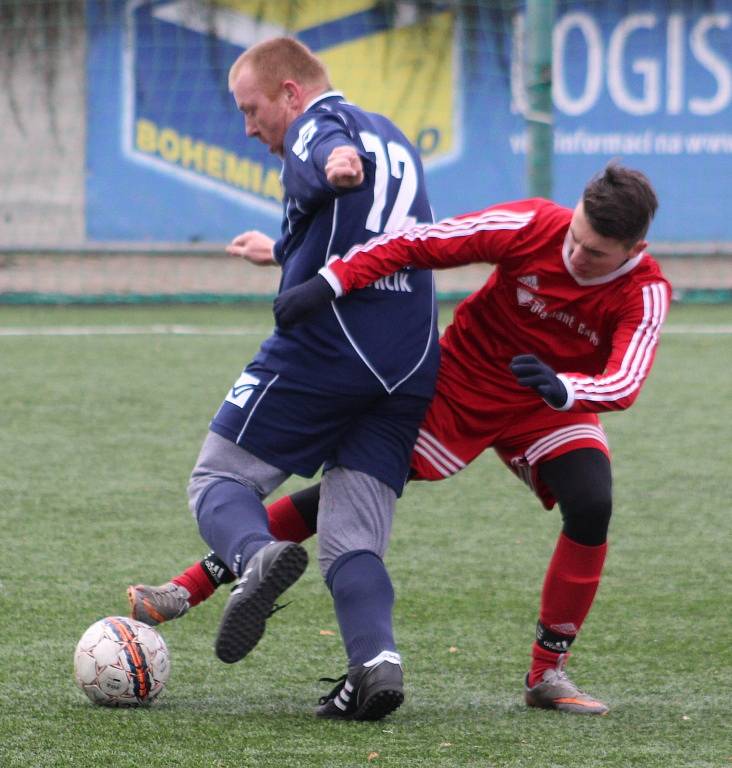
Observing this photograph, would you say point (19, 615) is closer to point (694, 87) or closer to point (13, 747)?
point (13, 747)

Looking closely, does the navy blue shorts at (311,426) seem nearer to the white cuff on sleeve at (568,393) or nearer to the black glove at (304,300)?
the black glove at (304,300)

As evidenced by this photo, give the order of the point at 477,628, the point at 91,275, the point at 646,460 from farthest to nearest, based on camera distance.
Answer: the point at 91,275 < the point at 646,460 < the point at 477,628

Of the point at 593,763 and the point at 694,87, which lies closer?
the point at 593,763

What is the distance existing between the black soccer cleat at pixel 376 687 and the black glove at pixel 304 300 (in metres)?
0.73

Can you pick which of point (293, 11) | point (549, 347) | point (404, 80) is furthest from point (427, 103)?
point (549, 347)

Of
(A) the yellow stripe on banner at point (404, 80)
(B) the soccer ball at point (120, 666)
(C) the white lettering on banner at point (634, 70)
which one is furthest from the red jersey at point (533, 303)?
(C) the white lettering on banner at point (634, 70)

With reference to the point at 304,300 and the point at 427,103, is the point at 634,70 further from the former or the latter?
the point at 304,300

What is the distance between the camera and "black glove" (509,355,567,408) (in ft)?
10.2

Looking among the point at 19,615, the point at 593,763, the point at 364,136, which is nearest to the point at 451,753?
the point at 593,763

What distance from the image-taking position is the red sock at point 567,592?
11.5 ft

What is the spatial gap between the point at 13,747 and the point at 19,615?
115cm

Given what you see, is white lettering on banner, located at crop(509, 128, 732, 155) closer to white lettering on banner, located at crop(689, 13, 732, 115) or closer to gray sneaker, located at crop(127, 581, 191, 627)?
white lettering on banner, located at crop(689, 13, 732, 115)

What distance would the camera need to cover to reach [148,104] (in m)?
13.3

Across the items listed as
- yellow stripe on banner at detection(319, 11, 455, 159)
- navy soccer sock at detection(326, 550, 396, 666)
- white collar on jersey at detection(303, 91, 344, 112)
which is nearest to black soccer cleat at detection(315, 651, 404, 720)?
navy soccer sock at detection(326, 550, 396, 666)
